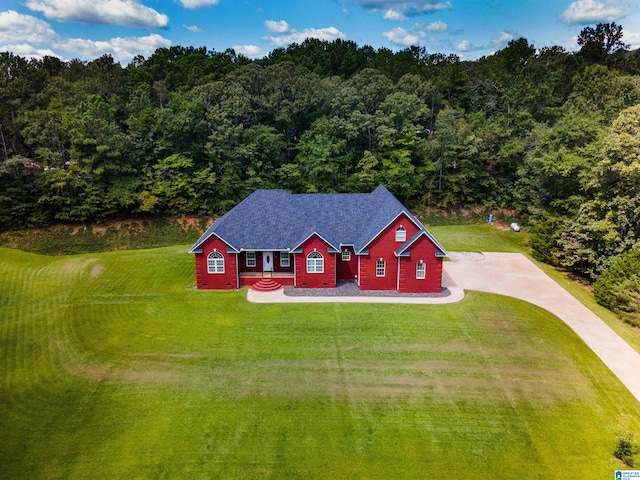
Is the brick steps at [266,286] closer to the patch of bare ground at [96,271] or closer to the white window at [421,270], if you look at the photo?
the white window at [421,270]

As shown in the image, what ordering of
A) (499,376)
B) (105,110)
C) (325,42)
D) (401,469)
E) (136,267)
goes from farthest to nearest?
(325,42), (105,110), (136,267), (499,376), (401,469)

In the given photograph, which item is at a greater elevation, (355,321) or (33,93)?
(33,93)

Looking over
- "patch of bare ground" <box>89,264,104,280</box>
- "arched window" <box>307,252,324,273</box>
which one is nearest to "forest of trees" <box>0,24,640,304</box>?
"patch of bare ground" <box>89,264,104,280</box>

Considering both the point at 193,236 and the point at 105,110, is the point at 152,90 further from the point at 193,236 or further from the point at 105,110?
the point at 193,236

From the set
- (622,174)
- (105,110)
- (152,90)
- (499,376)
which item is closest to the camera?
(499,376)

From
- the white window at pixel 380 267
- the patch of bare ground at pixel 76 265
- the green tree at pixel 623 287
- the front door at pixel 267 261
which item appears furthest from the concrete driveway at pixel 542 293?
the patch of bare ground at pixel 76 265

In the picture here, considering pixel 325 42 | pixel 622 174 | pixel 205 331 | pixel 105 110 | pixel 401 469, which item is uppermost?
pixel 325 42

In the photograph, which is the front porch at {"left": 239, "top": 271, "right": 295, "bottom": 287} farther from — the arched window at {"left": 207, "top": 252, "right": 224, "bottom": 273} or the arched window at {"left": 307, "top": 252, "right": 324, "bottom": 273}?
the arched window at {"left": 307, "top": 252, "right": 324, "bottom": 273}

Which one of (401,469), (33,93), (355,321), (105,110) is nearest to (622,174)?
(355,321)
